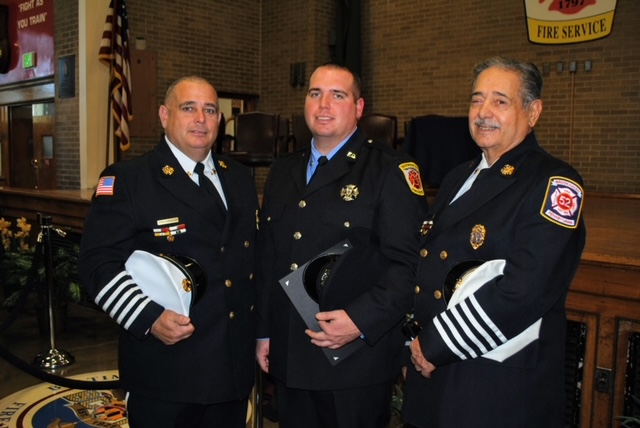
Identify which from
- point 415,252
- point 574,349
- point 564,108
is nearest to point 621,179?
point 564,108

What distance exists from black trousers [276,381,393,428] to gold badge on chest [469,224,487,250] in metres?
0.60

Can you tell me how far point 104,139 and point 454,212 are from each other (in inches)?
304

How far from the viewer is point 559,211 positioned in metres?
1.48

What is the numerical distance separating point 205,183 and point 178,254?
0.82 ft

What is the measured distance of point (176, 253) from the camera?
1.92 m

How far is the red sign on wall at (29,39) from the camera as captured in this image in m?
8.94

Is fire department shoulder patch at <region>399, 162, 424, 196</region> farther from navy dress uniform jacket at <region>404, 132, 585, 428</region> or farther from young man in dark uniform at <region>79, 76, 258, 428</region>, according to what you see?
young man in dark uniform at <region>79, 76, 258, 428</region>

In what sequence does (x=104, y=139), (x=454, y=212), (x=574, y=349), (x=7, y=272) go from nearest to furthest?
(x=454, y=212) < (x=574, y=349) < (x=7, y=272) < (x=104, y=139)

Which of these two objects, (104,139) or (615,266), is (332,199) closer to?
(615,266)

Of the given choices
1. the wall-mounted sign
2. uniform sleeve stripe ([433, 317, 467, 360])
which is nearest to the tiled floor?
uniform sleeve stripe ([433, 317, 467, 360])

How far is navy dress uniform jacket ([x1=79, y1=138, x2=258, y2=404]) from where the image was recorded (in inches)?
74.0

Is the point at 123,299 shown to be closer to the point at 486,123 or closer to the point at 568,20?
the point at 486,123

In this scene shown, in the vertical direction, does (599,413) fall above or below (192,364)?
below

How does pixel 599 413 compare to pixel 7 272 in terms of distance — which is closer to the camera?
pixel 599 413
